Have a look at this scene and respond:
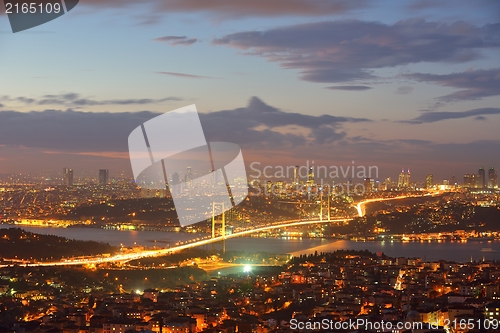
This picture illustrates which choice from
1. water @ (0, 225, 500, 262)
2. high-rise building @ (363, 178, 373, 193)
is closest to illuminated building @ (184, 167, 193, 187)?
water @ (0, 225, 500, 262)

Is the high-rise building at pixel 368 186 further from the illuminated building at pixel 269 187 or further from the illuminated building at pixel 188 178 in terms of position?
the illuminated building at pixel 188 178

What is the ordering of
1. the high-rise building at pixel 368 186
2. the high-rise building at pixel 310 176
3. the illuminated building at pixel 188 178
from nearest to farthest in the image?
the illuminated building at pixel 188 178
the high-rise building at pixel 310 176
the high-rise building at pixel 368 186

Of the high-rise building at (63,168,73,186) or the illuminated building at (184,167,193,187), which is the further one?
the high-rise building at (63,168,73,186)

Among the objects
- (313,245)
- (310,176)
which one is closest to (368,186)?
(310,176)

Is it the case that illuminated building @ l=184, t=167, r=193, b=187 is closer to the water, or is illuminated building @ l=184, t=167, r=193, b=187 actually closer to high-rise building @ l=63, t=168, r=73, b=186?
the water

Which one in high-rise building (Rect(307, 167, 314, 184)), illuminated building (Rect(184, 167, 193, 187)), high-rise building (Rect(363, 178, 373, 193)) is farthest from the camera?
high-rise building (Rect(363, 178, 373, 193))

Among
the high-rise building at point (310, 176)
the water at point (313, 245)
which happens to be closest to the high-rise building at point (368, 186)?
the high-rise building at point (310, 176)

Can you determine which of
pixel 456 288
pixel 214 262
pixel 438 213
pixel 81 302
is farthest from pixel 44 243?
pixel 438 213

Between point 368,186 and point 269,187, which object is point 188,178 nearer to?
point 269,187
